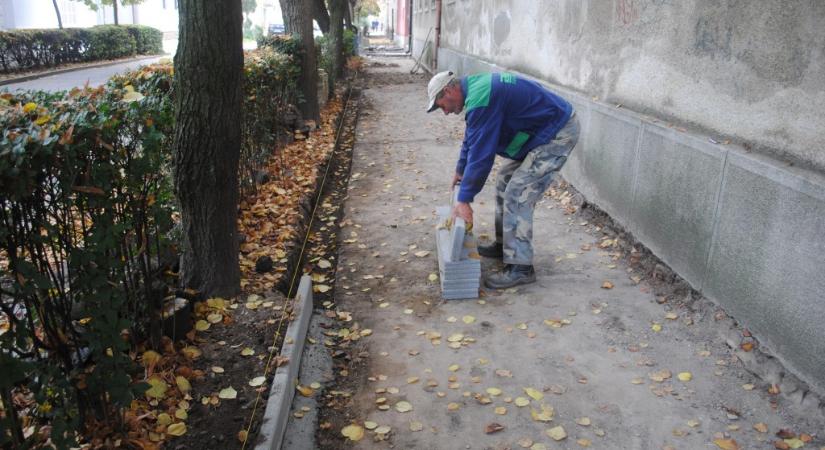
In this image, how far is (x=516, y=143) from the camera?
185 inches

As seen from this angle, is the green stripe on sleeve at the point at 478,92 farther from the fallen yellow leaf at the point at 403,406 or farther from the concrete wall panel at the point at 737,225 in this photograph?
the fallen yellow leaf at the point at 403,406

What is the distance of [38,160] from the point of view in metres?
2.26

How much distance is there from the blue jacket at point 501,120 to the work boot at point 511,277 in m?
0.79

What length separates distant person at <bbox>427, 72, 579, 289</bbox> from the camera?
4219mm

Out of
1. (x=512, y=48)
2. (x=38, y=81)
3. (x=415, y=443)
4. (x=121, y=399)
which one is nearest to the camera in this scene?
(x=121, y=399)

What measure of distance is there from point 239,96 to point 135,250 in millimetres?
1269

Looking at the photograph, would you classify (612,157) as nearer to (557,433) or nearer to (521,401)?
(521,401)

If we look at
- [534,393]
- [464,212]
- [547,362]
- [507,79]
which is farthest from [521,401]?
[507,79]

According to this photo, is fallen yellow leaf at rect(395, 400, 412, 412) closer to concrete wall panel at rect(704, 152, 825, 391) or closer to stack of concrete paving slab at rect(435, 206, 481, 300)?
stack of concrete paving slab at rect(435, 206, 481, 300)

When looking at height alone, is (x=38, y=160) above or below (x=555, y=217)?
above

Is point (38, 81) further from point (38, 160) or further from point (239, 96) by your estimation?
point (38, 160)

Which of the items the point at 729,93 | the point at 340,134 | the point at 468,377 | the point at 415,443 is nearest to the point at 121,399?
the point at 415,443

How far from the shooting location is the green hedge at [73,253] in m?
2.20

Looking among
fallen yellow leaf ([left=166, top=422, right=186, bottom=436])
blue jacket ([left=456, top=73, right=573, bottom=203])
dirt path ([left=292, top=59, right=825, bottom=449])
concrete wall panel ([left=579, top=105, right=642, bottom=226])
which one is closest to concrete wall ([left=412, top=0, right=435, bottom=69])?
concrete wall panel ([left=579, top=105, right=642, bottom=226])
